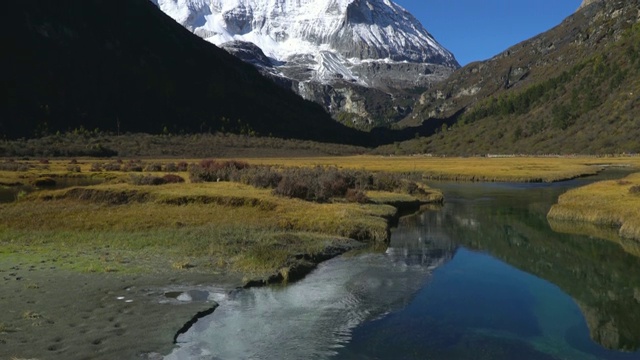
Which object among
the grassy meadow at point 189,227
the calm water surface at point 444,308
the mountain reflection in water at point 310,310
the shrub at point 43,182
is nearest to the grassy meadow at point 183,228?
the grassy meadow at point 189,227

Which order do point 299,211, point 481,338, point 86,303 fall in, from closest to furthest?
point 481,338, point 86,303, point 299,211

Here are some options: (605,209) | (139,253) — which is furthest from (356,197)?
(139,253)

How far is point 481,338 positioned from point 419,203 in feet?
129

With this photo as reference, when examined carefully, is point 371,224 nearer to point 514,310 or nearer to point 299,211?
point 299,211

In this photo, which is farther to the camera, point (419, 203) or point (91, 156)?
point (91, 156)

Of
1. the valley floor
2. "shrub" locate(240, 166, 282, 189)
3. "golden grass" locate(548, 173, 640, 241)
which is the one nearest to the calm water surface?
the valley floor

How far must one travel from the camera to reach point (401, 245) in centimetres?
3344

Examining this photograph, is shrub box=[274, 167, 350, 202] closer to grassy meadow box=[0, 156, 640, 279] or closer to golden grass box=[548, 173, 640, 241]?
grassy meadow box=[0, 156, 640, 279]

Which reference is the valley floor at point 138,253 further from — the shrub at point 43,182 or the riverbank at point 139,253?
the shrub at point 43,182

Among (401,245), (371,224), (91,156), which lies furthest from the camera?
(91,156)

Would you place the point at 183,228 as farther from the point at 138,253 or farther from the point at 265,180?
the point at 265,180

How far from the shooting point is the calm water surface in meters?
16.1

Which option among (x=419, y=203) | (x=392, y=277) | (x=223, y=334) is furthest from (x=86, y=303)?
(x=419, y=203)

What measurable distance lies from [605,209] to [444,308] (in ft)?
A: 90.8
